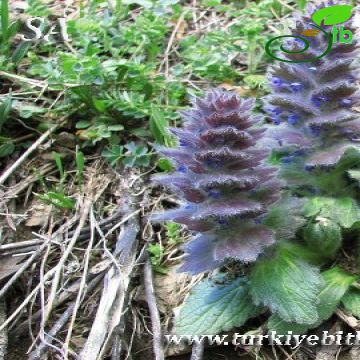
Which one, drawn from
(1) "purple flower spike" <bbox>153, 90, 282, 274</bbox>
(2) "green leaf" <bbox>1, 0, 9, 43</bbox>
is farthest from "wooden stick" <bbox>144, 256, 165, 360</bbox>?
(2) "green leaf" <bbox>1, 0, 9, 43</bbox>

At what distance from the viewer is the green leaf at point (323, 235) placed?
231 centimetres

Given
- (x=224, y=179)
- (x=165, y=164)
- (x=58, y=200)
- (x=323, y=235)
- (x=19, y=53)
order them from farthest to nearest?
(x=19, y=53), (x=165, y=164), (x=58, y=200), (x=323, y=235), (x=224, y=179)

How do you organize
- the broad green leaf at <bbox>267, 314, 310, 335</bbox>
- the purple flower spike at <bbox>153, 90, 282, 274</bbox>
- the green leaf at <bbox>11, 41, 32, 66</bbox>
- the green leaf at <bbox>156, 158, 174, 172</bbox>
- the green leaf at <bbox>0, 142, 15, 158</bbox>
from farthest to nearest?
the green leaf at <bbox>11, 41, 32, 66</bbox>, the green leaf at <bbox>0, 142, 15, 158</bbox>, the green leaf at <bbox>156, 158, 174, 172</bbox>, the broad green leaf at <bbox>267, 314, 310, 335</bbox>, the purple flower spike at <bbox>153, 90, 282, 274</bbox>

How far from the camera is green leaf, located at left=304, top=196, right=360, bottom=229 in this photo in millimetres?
2319

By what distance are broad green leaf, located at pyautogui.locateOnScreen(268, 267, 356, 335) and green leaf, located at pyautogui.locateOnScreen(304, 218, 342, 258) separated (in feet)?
0.40

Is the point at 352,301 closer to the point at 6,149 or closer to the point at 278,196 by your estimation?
the point at 278,196

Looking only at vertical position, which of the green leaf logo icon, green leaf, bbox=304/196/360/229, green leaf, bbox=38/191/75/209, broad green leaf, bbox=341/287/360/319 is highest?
the green leaf logo icon

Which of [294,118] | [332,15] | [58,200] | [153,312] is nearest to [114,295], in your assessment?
[153,312]

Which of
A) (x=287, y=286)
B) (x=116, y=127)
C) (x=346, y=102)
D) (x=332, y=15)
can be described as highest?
(x=332, y=15)

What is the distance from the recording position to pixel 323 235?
2318 mm

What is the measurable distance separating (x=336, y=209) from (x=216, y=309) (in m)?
0.67

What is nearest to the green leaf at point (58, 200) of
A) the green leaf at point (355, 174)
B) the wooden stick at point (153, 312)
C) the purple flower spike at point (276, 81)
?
the wooden stick at point (153, 312)

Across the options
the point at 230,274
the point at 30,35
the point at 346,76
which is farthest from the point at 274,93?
the point at 30,35

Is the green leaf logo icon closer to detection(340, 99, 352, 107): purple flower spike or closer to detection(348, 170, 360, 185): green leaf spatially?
detection(340, 99, 352, 107): purple flower spike
